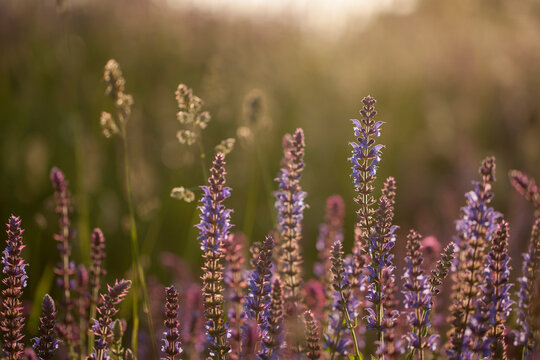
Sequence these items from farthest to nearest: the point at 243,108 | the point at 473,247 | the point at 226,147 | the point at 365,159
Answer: the point at 243,108 < the point at 226,147 < the point at 365,159 < the point at 473,247

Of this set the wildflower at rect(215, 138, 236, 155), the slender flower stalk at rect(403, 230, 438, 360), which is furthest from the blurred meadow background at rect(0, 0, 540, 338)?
the slender flower stalk at rect(403, 230, 438, 360)

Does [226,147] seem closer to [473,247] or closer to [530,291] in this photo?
[473,247]

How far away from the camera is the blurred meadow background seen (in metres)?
4.23

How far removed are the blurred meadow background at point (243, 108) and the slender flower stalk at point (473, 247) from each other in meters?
1.54

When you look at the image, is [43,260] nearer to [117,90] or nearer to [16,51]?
[117,90]

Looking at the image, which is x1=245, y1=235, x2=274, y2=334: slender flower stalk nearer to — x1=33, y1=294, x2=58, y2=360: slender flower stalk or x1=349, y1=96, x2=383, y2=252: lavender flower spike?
x1=349, y1=96, x2=383, y2=252: lavender flower spike

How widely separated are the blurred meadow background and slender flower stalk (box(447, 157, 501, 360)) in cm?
154

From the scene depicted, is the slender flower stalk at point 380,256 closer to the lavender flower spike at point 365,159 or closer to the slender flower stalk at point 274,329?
the lavender flower spike at point 365,159

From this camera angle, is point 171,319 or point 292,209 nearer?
point 171,319

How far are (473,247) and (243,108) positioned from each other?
7.19ft

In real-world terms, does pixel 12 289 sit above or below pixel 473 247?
below

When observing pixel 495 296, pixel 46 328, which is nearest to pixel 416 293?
pixel 495 296

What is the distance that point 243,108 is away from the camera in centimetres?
354

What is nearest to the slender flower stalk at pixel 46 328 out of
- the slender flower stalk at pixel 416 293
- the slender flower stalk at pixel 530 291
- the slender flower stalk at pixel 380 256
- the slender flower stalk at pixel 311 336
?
the slender flower stalk at pixel 311 336
